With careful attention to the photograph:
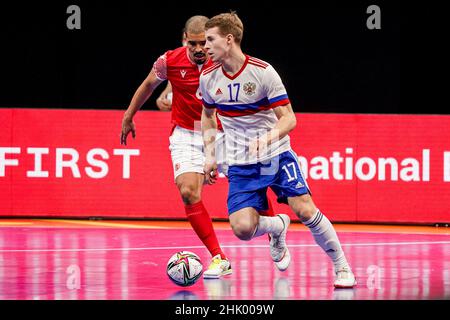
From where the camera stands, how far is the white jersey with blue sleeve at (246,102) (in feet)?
27.9

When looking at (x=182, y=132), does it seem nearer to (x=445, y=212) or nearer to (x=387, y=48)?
(x=445, y=212)

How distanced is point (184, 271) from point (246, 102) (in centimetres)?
140

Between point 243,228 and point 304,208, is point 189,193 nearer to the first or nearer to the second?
point 243,228

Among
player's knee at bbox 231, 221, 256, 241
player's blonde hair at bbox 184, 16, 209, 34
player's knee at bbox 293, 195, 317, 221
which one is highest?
player's blonde hair at bbox 184, 16, 209, 34

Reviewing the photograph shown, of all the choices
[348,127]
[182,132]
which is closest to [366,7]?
[348,127]

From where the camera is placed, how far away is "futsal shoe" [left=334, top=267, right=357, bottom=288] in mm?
8461

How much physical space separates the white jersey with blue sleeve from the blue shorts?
0.06 meters

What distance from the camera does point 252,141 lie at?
838 centimetres

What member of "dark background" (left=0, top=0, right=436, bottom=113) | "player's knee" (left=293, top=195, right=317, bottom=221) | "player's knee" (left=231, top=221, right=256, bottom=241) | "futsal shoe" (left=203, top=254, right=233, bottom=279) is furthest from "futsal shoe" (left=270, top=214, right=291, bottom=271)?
"dark background" (left=0, top=0, right=436, bottom=113)

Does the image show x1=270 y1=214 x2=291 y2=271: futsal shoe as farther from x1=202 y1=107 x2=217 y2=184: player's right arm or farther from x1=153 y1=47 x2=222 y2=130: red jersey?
x1=153 y1=47 x2=222 y2=130: red jersey

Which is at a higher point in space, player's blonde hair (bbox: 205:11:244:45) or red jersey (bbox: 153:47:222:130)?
player's blonde hair (bbox: 205:11:244:45)

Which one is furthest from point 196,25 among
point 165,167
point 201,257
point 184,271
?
point 165,167

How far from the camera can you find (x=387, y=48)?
699 inches

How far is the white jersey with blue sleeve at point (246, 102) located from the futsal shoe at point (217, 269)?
0.97m
